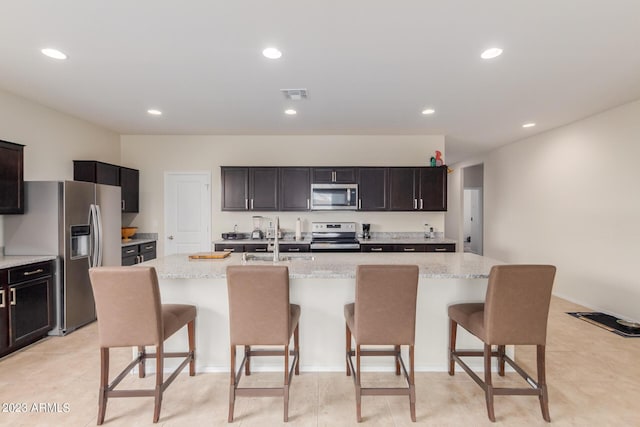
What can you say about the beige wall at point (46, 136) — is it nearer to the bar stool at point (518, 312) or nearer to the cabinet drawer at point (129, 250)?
the cabinet drawer at point (129, 250)

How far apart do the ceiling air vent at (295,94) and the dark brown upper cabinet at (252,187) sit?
5.97ft

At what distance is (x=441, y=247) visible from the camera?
16.5ft

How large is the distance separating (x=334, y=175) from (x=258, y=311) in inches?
137

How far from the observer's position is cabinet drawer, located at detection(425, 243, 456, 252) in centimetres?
501

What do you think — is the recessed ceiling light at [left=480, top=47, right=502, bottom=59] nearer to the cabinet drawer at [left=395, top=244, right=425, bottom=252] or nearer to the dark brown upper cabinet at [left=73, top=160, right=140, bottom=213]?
the cabinet drawer at [left=395, top=244, right=425, bottom=252]

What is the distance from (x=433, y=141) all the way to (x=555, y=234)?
2456 mm

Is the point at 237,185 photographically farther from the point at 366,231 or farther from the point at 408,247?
the point at 408,247

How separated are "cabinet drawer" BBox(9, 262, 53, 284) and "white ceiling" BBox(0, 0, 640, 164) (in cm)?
188

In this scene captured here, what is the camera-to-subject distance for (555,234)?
5.04m

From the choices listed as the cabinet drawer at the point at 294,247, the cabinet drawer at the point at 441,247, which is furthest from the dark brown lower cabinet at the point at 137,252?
the cabinet drawer at the point at 441,247

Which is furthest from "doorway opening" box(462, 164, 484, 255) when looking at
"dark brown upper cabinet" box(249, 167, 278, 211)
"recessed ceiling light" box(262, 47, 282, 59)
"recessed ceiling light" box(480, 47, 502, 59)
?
"recessed ceiling light" box(262, 47, 282, 59)

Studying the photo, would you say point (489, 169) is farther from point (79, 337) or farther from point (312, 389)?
point (79, 337)

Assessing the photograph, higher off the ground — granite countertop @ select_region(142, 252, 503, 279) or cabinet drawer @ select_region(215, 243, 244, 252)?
granite countertop @ select_region(142, 252, 503, 279)

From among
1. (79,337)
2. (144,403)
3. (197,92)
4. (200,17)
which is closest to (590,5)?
(200,17)
